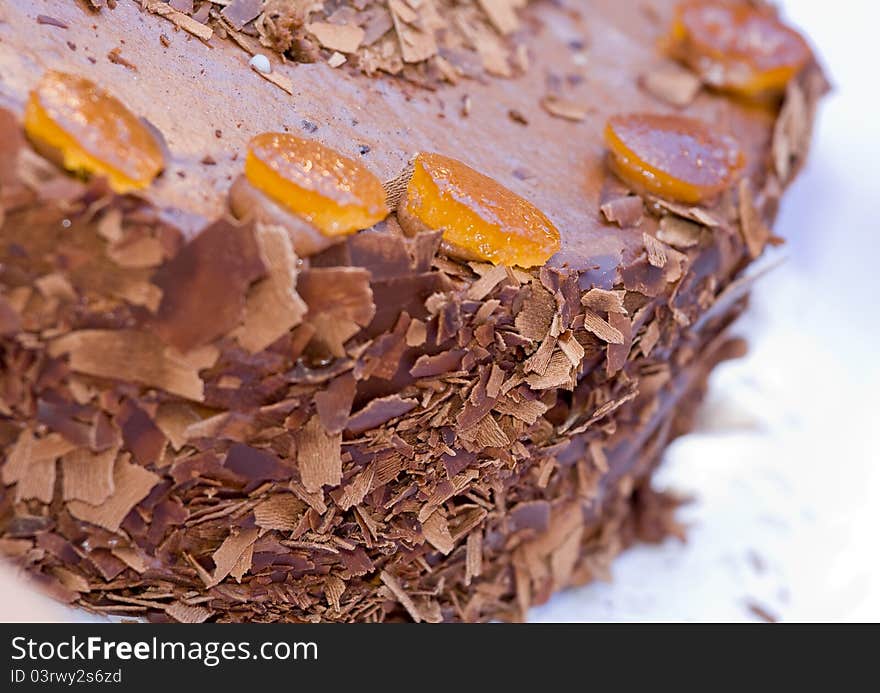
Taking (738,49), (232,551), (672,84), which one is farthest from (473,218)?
(738,49)

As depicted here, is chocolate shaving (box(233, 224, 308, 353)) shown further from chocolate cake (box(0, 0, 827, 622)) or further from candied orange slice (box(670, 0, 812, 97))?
candied orange slice (box(670, 0, 812, 97))

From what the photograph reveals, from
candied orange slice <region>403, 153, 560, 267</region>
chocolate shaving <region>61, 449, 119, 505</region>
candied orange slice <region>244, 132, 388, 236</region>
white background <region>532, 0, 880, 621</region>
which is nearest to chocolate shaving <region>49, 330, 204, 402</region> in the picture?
chocolate shaving <region>61, 449, 119, 505</region>

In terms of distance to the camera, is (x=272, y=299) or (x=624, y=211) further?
(x=624, y=211)

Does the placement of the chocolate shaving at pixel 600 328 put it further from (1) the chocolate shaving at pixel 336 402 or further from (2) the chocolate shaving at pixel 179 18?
(2) the chocolate shaving at pixel 179 18

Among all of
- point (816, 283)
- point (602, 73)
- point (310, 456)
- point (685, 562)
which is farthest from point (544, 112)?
point (816, 283)

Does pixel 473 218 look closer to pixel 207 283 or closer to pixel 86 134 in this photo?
pixel 207 283
